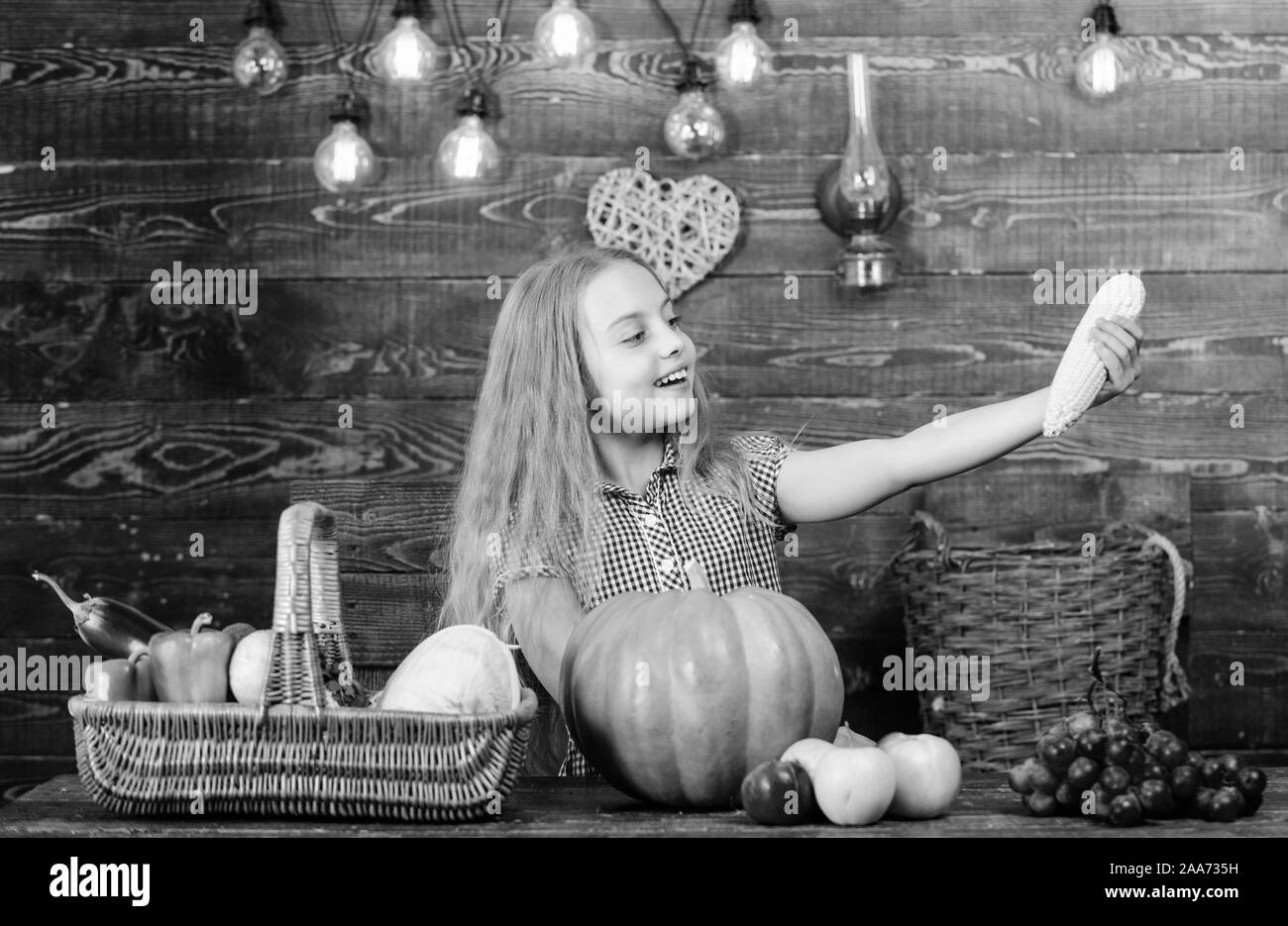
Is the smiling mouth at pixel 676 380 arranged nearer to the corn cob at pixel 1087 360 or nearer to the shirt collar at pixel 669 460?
the shirt collar at pixel 669 460

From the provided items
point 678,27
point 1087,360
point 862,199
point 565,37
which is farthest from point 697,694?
point 678,27

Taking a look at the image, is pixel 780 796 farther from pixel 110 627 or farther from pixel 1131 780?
pixel 110 627

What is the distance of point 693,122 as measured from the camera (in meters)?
2.92

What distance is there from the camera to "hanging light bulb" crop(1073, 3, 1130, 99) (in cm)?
293

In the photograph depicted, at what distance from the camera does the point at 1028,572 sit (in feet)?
8.27

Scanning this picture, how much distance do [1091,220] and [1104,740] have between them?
6.70ft

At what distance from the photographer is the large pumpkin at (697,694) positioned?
129 centimetres

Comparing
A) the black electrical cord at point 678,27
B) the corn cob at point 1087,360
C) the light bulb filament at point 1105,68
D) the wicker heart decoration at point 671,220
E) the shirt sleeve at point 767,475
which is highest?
the black electrical cord at point 678,27

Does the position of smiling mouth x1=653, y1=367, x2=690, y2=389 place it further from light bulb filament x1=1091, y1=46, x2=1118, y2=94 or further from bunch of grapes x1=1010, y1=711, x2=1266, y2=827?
light bulb filament x1=1091, y1=46, x2=1118, y2=94

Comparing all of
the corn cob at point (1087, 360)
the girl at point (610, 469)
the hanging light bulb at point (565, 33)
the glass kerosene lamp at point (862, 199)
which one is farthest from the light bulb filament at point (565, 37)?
the corn cob at point (1087, 360)

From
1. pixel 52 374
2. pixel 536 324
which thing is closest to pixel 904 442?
pixel 536 324

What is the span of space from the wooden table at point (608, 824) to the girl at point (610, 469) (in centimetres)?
54
